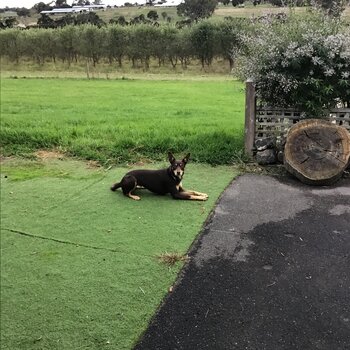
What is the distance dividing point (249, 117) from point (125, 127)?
363 centimetres

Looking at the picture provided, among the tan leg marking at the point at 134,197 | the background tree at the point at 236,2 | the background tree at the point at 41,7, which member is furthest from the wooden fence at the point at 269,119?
the background tree at the point at 41,7

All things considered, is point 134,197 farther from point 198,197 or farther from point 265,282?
point 265,282

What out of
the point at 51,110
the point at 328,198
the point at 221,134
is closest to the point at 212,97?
the point at 51,110

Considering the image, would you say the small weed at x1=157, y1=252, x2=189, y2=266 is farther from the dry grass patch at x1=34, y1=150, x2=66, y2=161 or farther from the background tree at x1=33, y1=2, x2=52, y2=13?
the background tree at x1=33, y1=2, x2=52, y2=13

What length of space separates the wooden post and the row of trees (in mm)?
30504

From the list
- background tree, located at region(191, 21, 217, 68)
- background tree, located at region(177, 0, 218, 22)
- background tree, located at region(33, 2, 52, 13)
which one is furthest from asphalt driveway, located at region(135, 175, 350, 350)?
background tree, located at region(33, 2, 52, 13)

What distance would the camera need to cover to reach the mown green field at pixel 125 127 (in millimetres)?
8602

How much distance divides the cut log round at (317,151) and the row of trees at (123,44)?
31146 mm

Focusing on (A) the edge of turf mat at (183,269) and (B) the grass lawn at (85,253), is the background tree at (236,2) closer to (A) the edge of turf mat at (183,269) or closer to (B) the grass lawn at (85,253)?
(B) the grass lawn at (85,253)

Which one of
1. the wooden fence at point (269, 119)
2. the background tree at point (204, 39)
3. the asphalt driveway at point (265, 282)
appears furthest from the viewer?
the background tree at point (204, 39)

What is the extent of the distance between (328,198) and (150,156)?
11.6ft

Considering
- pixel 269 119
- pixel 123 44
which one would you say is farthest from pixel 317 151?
pixel 123 44

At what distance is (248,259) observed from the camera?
4.70 metres

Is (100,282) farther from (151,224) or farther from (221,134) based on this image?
(221,134)
